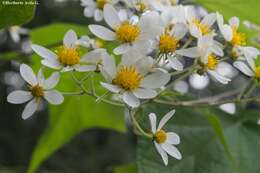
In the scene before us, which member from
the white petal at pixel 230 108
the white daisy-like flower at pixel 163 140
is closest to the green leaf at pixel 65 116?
the white petal at pixel 230 108

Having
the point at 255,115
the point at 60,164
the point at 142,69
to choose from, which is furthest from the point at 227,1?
the point at 60,164

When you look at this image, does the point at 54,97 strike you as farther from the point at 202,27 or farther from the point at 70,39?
the point at 202,27

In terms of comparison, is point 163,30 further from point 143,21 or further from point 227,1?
point 227,1

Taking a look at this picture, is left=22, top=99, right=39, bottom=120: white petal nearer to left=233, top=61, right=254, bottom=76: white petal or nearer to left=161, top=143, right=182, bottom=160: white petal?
left=161, top=143, right=182, bottom=160: white petal

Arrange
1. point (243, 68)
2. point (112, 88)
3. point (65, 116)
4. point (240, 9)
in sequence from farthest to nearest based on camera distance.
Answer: point (65, 116), point (240, 9), point (243, 68), point (112, 88)

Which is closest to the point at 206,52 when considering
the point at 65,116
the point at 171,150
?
the point at 171,150

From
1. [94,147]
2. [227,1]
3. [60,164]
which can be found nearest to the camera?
[227,1]

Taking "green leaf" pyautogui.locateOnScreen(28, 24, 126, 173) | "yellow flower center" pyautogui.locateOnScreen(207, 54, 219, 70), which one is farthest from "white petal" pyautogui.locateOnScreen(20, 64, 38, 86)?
"green leaf" pyautogui.locateOnScreen(28, 24, 126, 173)
